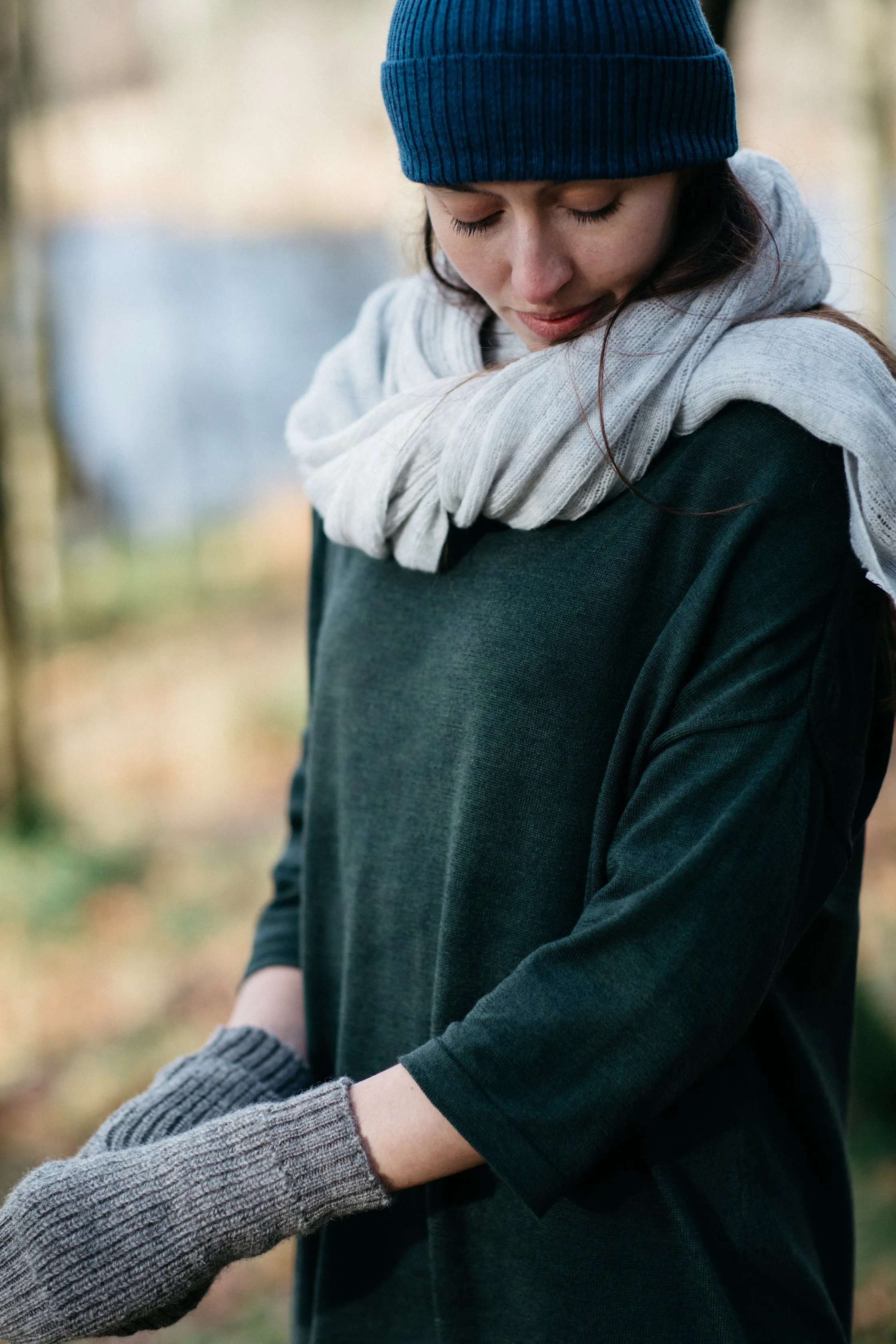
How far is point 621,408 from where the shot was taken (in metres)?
1.05

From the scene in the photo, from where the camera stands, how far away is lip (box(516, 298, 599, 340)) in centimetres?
114

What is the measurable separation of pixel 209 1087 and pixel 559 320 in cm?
88

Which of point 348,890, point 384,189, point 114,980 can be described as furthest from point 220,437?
point 348,890

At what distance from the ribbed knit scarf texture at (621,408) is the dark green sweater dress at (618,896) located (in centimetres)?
4

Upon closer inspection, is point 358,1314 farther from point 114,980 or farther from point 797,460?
point 114,980

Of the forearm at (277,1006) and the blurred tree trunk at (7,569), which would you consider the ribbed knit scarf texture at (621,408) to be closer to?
the forearm at (277,1006)

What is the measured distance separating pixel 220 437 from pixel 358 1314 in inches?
310

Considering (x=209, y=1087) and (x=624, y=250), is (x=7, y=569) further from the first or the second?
(x=624, y=250)

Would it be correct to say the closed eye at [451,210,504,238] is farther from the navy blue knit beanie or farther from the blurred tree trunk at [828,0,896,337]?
the blurred tree trunk at [828,0,896,337]

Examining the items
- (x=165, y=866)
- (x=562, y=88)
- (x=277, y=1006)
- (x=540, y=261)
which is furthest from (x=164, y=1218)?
(x=165, y=866)

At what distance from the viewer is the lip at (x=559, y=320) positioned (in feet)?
3.74

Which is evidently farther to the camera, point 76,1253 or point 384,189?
point 384,189

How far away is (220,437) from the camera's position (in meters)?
8.64

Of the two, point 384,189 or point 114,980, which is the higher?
point 384,189
